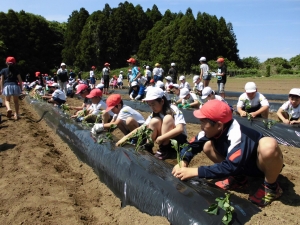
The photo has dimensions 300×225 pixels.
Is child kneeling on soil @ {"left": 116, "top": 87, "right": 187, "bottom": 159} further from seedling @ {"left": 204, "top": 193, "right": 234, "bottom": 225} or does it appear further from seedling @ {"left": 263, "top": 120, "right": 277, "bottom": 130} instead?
seedling @ {"left": 263, "top": 120, "right": 277, "bottom": 130}

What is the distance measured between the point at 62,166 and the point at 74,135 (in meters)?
0.91

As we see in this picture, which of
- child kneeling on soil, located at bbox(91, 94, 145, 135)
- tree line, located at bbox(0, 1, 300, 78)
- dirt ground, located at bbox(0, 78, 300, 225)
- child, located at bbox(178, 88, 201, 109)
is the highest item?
tree line, located at bbox(0, 1, 300, 78)

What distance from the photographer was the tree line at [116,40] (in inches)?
1656

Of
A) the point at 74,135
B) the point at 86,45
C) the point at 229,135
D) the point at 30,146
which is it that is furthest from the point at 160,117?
the point at 86,45

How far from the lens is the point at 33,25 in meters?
46.8

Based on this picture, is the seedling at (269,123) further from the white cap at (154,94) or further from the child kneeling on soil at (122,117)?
the white cap at (154,94)

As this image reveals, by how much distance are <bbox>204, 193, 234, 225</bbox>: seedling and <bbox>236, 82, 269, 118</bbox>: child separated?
156 inches

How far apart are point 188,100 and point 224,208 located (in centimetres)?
668

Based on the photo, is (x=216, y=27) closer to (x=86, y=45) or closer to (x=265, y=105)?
(x=86, y=45)

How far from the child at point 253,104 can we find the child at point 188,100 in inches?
80.0

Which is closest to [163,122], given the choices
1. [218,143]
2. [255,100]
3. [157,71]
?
[218,143]

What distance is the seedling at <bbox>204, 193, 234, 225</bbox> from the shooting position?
2.36 metres

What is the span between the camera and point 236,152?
108 inches

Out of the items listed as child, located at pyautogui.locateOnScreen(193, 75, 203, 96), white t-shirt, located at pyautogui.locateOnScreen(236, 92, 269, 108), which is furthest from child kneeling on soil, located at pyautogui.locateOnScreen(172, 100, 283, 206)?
child, located at pyautogui.locateOnScreen(193, 75, 203, 96)
